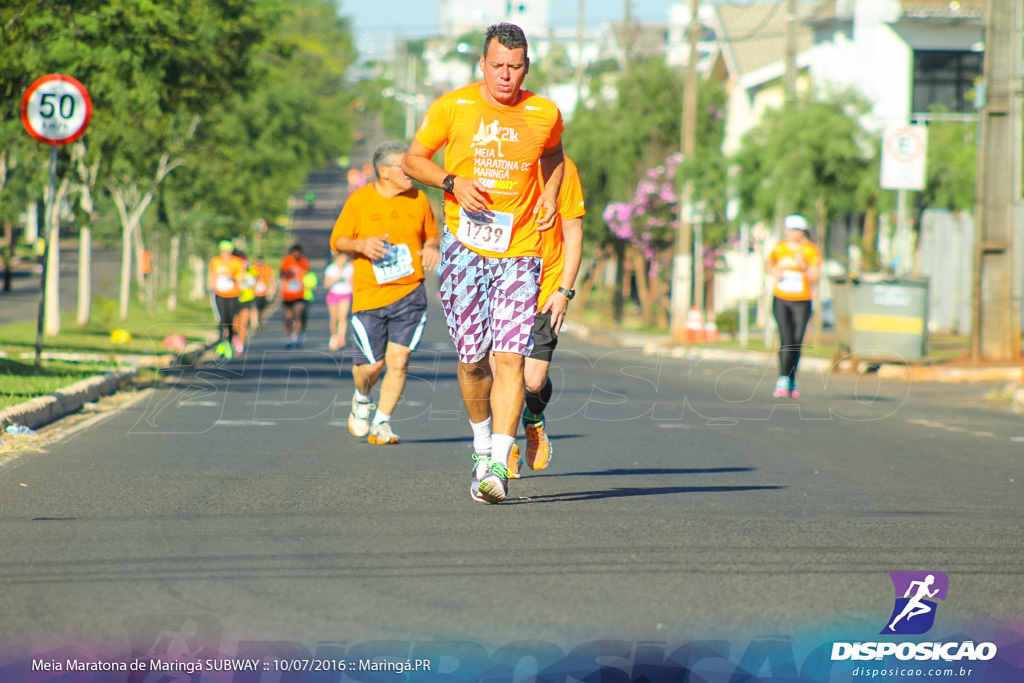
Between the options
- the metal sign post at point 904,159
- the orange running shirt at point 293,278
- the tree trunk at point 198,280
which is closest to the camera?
the metal sign post at point 904,159

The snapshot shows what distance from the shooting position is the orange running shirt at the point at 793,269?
1605cm

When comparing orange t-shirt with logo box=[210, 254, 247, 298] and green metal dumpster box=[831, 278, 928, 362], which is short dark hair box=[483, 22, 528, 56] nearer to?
green metal dumpster box=[831, 278, 928, 362]

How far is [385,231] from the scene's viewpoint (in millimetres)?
10727

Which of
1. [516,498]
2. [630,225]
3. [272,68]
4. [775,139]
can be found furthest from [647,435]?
[630,225]

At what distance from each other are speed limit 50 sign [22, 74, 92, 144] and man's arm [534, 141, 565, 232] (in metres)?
8.55

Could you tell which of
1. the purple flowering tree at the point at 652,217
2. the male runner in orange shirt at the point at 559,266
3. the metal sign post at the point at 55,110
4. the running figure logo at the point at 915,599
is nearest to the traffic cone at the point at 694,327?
the purple flowering tree at the point at 652,217

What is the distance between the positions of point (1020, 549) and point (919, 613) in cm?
156

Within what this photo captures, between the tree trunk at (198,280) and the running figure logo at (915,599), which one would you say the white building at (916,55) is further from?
the running figure logo at (915,599)

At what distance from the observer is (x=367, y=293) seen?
35.6 feet

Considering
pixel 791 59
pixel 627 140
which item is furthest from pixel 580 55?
pixel 791 59

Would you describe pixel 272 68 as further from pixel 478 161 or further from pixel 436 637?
pixel 436 637

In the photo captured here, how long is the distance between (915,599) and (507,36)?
3.43 metres

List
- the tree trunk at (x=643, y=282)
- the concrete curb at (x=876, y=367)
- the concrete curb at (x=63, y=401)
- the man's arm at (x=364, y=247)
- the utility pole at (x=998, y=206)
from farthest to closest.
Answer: the tree trunk at (x=643, y=282) → the utility pole at (x=998, y=206) → the concrete curb at (x=876, y=367) → the concrete curb at (x=63, y=401) → the man's arm at (x=364, y=247)

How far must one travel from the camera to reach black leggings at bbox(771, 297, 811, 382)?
622 inches
